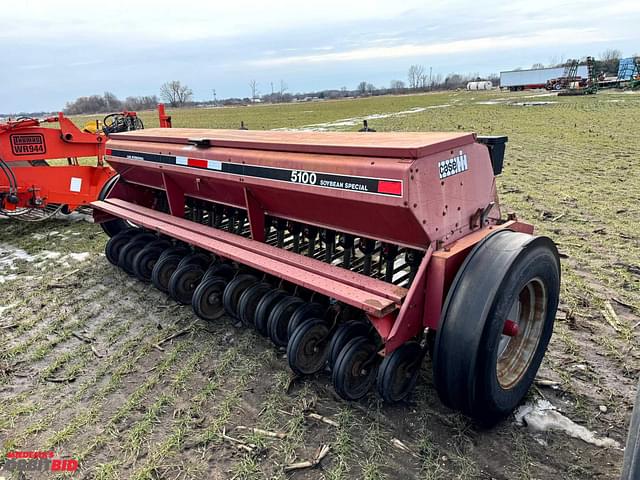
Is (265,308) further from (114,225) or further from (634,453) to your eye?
(114,225)

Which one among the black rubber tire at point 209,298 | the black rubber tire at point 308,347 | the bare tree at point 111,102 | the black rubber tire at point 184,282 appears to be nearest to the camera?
the black rubber tire at point 308,347

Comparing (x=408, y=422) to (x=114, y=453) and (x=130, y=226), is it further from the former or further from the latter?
(x=130, y=226)

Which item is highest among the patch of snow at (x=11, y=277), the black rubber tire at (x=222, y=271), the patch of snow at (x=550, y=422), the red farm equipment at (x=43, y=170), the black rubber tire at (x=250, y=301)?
the red farm equipment at (x=43, y=170)

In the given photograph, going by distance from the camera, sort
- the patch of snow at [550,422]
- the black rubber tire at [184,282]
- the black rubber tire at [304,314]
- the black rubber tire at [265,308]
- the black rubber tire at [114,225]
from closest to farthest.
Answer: the patch of snow at [550,422] < the black rubber tire at [304,314] < the black rubber tire at [265,308] < the black rubber tire at [184,282] < the black rubber tire at [114,225]

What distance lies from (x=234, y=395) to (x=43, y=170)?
4557 millimetres

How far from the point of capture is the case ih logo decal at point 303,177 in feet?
8.42

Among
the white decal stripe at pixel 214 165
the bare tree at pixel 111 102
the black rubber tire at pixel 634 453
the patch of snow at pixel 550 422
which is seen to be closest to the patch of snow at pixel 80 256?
the white decal stripe at pixel 214 165

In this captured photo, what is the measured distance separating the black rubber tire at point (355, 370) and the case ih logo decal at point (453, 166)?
107 cm

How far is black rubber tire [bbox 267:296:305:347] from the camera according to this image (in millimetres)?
3255

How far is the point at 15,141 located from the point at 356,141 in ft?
16.0

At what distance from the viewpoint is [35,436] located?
8.93ft

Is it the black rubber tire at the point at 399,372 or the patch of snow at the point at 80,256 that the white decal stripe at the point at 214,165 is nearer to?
the black rubber tire at the point at 399,372

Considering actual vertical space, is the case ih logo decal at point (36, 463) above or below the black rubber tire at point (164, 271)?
below

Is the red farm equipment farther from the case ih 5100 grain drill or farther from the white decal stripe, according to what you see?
the case ih 5100 grain drill
